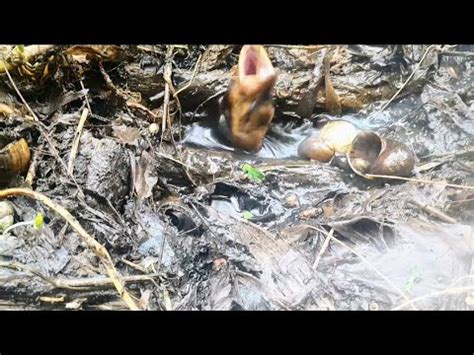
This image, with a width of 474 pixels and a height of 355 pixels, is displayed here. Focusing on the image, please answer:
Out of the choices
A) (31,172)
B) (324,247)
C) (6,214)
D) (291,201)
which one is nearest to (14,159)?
(31,172)

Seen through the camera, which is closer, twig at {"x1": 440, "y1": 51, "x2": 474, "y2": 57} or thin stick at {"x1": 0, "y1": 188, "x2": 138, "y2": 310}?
thin stick at {"x1": 0, "y1": 188, "x2": 138, "y2": 310}

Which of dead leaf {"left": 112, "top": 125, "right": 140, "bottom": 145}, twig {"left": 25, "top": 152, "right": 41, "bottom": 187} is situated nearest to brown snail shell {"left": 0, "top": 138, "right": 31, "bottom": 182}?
twig {"left": 25, "top": 152, "right": 41, "bottom": 187}

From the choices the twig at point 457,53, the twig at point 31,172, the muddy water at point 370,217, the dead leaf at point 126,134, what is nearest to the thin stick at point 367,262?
the muddy water at point 370,217

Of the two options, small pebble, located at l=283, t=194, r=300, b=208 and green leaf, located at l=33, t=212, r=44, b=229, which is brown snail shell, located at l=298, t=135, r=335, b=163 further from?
green leaf, located at l=33, t=212, r=44, b=229

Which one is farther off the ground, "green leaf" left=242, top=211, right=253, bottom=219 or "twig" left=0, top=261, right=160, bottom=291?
"green leaf" left=242, top=211, right=253, bottom=219
